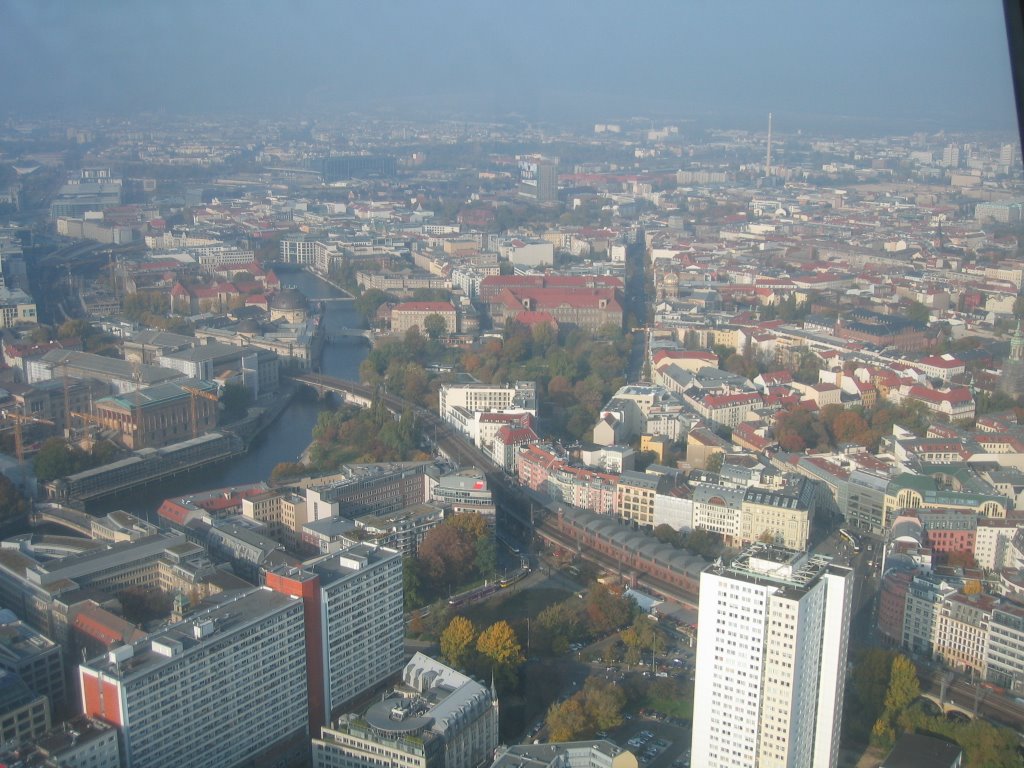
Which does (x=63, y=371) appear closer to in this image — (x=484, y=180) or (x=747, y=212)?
(x=747, y=212)

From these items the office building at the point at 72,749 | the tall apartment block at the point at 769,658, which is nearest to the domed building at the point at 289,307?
the office building at the point at 72,749

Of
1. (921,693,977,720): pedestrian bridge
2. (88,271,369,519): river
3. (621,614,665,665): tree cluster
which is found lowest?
(88,271,369,519): river

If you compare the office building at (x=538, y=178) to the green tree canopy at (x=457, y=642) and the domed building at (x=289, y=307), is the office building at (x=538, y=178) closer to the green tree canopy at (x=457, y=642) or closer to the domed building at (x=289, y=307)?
the domed building at (x=289, y=307)

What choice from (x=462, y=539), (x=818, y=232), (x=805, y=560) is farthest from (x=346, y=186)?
A: (x=805, y=560)

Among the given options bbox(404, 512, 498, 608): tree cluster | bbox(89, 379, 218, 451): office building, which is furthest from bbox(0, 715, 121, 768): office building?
bbox(89, 379, 218, 451): office building

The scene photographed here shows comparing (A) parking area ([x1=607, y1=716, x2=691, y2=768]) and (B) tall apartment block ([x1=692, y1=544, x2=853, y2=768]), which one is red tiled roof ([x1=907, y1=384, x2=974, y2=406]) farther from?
(B) tall apartment block ([x1=692, y1=544, x2=853, y2=768])

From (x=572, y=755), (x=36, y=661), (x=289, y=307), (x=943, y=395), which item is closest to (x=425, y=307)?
(x=289, y=307)

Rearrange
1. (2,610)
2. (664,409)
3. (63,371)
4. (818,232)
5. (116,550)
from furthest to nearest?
(818,232)
(63,371)
(664,409)
(116,550)
(2,610)
